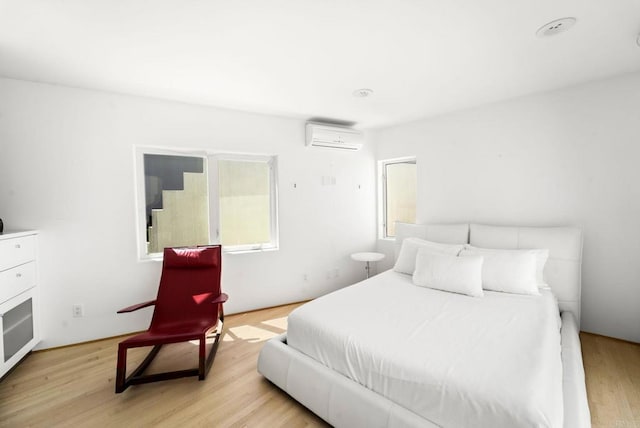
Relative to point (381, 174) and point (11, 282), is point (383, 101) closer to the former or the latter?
point (381, 174)

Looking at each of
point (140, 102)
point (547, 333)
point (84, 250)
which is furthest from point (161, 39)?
point (547, 333)

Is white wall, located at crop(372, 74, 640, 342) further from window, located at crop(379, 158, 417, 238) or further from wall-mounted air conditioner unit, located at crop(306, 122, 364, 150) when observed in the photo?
wall-mounted air conditioner unit, located at crop(306, 122, 364, 150)

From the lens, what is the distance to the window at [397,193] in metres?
4.16

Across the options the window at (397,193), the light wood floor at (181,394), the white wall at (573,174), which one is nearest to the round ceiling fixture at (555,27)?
the white wall at (573,174)

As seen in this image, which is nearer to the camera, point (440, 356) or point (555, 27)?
point (440, 356)

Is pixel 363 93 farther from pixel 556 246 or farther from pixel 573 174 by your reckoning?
pixel 556 246

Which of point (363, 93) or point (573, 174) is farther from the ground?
point (363, 93)

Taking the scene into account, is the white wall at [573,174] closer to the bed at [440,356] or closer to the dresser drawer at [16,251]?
the bed at [440,356]

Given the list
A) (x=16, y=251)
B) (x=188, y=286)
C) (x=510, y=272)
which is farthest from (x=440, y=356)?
(x=16, y=251)

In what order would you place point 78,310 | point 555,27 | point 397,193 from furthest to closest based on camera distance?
point 397,193 → point 78,310 → point 555,27

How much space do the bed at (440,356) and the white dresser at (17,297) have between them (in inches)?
77.9

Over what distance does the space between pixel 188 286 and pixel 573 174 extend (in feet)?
13.3

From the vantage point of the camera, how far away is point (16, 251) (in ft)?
7.37

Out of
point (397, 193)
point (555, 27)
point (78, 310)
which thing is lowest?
point (78, 310)
